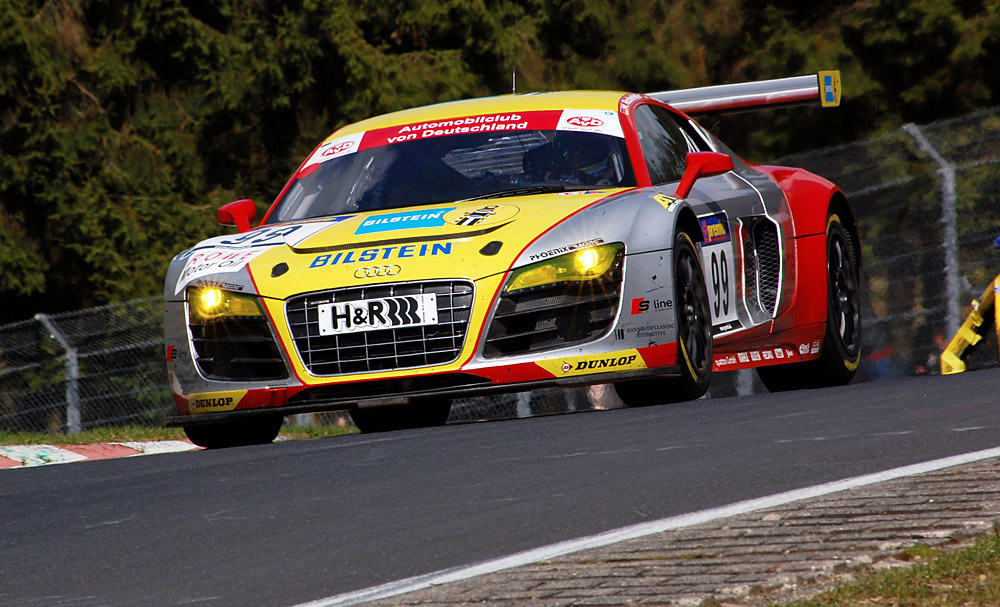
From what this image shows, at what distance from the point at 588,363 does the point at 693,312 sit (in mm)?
Result: 710

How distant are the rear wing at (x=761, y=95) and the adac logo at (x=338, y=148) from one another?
8.50ft

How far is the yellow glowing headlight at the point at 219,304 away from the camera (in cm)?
713

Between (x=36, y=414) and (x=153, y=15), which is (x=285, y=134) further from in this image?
(x=36, y=414)

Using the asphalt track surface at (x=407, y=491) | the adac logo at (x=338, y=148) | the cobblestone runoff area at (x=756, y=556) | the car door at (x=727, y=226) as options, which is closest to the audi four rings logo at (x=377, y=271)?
the asphalt track surface at (x=407, y=491)

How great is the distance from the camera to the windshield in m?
7.85

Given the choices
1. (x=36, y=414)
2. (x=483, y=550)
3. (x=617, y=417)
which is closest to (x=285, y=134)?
(x=36, y=414)

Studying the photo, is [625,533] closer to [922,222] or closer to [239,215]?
[239,215]

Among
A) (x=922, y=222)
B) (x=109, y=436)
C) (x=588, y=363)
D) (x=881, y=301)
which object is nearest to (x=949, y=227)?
(x=922, y=222)

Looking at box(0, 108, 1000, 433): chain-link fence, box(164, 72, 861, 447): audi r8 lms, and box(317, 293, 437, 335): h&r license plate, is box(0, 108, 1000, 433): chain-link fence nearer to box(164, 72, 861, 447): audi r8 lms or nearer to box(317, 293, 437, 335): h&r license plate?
box(164, 72, 861, 447): audi r8 lms

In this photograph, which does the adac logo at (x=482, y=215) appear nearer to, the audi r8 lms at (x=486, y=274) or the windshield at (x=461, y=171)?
the audi r8 lms at (x=486, y=274)

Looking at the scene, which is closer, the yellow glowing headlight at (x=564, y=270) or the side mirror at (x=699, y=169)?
the yellow glowing headlight at (x=564, y=270)

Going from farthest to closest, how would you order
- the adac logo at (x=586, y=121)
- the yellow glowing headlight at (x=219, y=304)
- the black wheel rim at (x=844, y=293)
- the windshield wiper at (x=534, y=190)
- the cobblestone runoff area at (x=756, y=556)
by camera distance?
the black wheel rim at (x=844, y=293)
the adac logo at (x=586, y=121)
the windshield wiper at (x=534, y=190)
the yellow glowing headlight at (x=219, y=304)
the cobblestone runoff area at (x=756, y=556)

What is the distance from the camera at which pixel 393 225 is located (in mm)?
7309

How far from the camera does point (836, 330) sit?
9.17 meters
